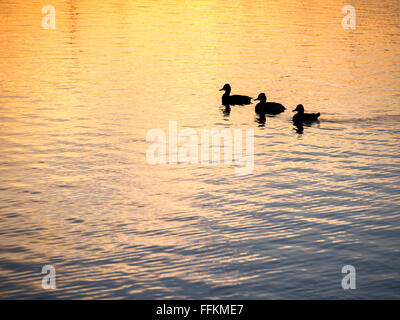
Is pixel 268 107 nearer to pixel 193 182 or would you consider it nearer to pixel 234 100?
pixel 234 100

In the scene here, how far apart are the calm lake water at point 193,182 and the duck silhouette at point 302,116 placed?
0.41 m

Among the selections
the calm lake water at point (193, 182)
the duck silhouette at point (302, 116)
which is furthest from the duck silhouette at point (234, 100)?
the duck silhouette at point (302, 116)

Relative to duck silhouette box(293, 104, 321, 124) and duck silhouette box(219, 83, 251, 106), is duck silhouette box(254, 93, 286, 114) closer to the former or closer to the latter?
duck silhouette box(293, 104, 321, 124)

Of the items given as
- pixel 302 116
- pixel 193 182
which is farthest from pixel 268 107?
pixel 193 182

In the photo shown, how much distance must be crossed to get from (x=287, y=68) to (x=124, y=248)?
26854 mm

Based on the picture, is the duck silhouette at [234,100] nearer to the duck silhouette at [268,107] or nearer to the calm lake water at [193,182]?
the calm lake water at [193,182]

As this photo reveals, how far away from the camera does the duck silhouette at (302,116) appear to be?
24969 mm

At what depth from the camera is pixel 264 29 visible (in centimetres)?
5706

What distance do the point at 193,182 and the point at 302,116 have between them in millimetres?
8774

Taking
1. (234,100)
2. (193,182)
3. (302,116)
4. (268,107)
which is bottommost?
(193,182)

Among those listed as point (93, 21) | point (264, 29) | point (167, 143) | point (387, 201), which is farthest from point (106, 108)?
point (93, 21)

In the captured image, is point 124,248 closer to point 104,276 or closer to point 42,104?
point 104,276

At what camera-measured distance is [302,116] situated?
25.0 m

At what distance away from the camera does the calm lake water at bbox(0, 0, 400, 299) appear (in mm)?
12273
